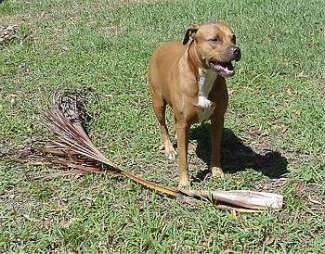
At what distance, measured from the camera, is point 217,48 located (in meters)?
4.09

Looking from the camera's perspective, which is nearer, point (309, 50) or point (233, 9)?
point (309, 50)

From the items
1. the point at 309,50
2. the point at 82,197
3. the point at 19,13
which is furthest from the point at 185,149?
the point at 19,13

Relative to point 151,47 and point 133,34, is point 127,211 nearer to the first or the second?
point 151,47

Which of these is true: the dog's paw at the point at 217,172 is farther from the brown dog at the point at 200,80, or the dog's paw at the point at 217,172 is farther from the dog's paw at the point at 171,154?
the dog's paw at the point at 171,154

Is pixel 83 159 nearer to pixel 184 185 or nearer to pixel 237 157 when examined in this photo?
pixel 184 185

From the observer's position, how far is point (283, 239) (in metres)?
3.77

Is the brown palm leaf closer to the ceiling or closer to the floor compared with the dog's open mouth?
closer to the floor

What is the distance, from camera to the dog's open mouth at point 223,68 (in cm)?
406

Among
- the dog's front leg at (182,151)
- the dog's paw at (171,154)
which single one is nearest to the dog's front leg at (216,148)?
the dog's front leg at (182,151)

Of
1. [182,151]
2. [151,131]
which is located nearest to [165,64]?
[182,151]

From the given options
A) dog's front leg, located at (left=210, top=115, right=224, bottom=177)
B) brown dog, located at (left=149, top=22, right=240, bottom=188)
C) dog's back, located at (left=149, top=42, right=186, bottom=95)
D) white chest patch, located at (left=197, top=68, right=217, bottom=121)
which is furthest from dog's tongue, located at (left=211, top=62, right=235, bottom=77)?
dog's front leg, located at (left=210, top=115, right=224, bottom=177)

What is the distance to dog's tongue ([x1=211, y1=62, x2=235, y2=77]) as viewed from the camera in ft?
13.3

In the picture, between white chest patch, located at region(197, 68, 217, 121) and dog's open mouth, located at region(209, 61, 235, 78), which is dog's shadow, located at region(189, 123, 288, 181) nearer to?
white chest patch, located at region(197, 68, 217, 121)

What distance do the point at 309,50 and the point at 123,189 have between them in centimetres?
406
